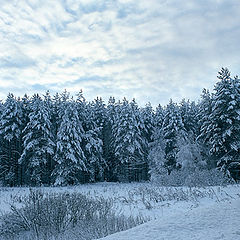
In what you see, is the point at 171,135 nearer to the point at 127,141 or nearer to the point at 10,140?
the point at 127,141

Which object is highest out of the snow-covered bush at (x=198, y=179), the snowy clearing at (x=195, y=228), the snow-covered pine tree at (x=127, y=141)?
the snow-covered pine tree at (x=127, y=141)

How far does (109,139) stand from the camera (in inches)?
1624

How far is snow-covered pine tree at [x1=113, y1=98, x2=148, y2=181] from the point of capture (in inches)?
1449

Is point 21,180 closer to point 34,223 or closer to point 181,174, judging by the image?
point 181,174

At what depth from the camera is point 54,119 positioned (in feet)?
130

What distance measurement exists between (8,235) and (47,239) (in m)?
2.00

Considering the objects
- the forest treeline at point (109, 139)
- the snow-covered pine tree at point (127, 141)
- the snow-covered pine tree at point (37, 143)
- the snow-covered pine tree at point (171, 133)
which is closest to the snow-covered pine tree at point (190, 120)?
the forest treeline at point (109, 139)

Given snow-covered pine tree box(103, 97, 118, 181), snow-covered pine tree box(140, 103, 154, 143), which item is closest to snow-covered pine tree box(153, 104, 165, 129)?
snow-covered pine tree box(140, 103, 154, 143)

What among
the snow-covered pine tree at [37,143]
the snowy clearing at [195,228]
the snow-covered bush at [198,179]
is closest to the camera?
the snowy clearing at [195,228]

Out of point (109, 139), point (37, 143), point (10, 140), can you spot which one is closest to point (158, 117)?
point (109, 139)

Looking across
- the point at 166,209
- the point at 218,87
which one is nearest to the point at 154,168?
the point at 218,87

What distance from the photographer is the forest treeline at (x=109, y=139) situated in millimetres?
27594

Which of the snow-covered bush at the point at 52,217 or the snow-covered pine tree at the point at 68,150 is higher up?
the snow-covered pine tree at the point at 68,150

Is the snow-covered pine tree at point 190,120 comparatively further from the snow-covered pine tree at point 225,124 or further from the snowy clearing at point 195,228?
the snowy clearing at point 195,228
